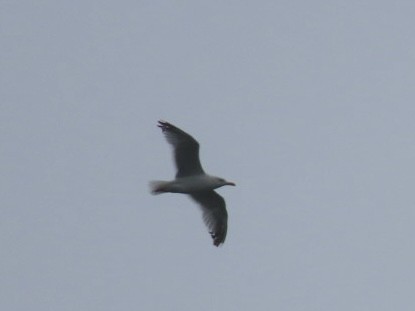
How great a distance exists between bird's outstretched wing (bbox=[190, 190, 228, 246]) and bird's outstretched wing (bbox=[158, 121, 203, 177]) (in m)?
1.13

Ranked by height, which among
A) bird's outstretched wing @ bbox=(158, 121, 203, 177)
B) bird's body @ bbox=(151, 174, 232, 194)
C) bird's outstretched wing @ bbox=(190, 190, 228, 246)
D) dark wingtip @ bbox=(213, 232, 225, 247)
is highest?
bird's outstretched wing @ bbox=(158, 121, 203, 177)

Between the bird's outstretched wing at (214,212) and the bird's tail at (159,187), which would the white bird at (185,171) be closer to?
the bird's tail at (159,187)

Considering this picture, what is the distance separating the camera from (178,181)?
1988 centimetres

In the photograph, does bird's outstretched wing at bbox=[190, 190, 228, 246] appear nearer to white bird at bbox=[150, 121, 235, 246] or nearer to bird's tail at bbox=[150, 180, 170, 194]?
white bird at bbox=[150, 121, 235, 246]

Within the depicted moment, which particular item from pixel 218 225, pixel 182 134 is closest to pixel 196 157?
pixel 182 134

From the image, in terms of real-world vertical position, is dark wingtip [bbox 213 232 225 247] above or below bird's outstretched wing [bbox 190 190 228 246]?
below

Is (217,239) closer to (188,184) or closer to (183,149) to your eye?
(188,184)

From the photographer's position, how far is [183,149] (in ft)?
65.2

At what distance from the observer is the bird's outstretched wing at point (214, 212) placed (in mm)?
21062

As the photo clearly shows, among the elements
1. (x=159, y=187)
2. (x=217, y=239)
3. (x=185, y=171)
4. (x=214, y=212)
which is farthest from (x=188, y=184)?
(x=217, y=239)

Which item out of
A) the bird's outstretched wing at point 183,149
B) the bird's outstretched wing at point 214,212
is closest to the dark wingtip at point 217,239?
the bird's outstretched wing at point 214,212

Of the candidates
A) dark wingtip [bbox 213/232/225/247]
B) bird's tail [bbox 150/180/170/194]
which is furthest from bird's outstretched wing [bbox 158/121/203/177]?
dark wingtip [bbox 213/232/225/247]

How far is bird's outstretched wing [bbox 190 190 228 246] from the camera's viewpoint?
21.1 metres

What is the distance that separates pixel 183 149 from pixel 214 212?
1883 millimetres
